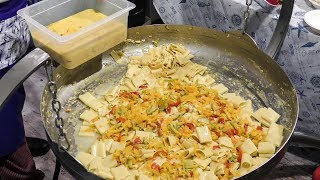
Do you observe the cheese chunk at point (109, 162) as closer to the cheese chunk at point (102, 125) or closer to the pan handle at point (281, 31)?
the cheese chunk at point (102, 125)

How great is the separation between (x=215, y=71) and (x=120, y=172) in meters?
0.71

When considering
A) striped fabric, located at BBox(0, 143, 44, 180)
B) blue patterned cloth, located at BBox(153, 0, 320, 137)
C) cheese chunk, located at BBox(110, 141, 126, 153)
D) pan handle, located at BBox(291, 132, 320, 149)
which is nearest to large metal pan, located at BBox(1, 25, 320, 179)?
pan handle, located at BBox(291, 132, 320, 149)

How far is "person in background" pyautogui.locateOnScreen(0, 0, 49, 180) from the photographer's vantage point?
1.75 meters

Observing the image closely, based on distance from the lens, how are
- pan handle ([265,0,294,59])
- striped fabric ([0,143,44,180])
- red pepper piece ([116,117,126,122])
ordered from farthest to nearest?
striped fabric ([0,143,44,180]) → pan handle ([265,0,294,59]) → red pepper piece ([116,117,126,122])

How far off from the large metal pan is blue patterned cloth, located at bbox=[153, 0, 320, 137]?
26 cm

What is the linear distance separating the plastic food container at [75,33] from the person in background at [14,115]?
310 mm

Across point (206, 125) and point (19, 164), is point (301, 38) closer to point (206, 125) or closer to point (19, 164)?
point (206, 125)

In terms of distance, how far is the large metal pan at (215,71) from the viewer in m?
1.56

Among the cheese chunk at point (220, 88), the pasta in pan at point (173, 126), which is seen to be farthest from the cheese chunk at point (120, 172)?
the cheese chunk at point (220, 88)

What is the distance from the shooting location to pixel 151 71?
178 cm

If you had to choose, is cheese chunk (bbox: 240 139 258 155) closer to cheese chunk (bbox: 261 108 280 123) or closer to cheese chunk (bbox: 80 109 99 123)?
cheese chunk (bbox: 261 108 280 123)

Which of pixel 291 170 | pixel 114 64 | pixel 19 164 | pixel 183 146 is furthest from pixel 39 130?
pixel 291 170

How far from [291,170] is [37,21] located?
1.77 metres

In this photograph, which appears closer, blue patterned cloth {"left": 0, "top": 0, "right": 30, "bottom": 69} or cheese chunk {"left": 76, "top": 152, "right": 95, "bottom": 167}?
cheese chunk {"left": 76, "top": 152, "right": 95, "bottom": 167}
